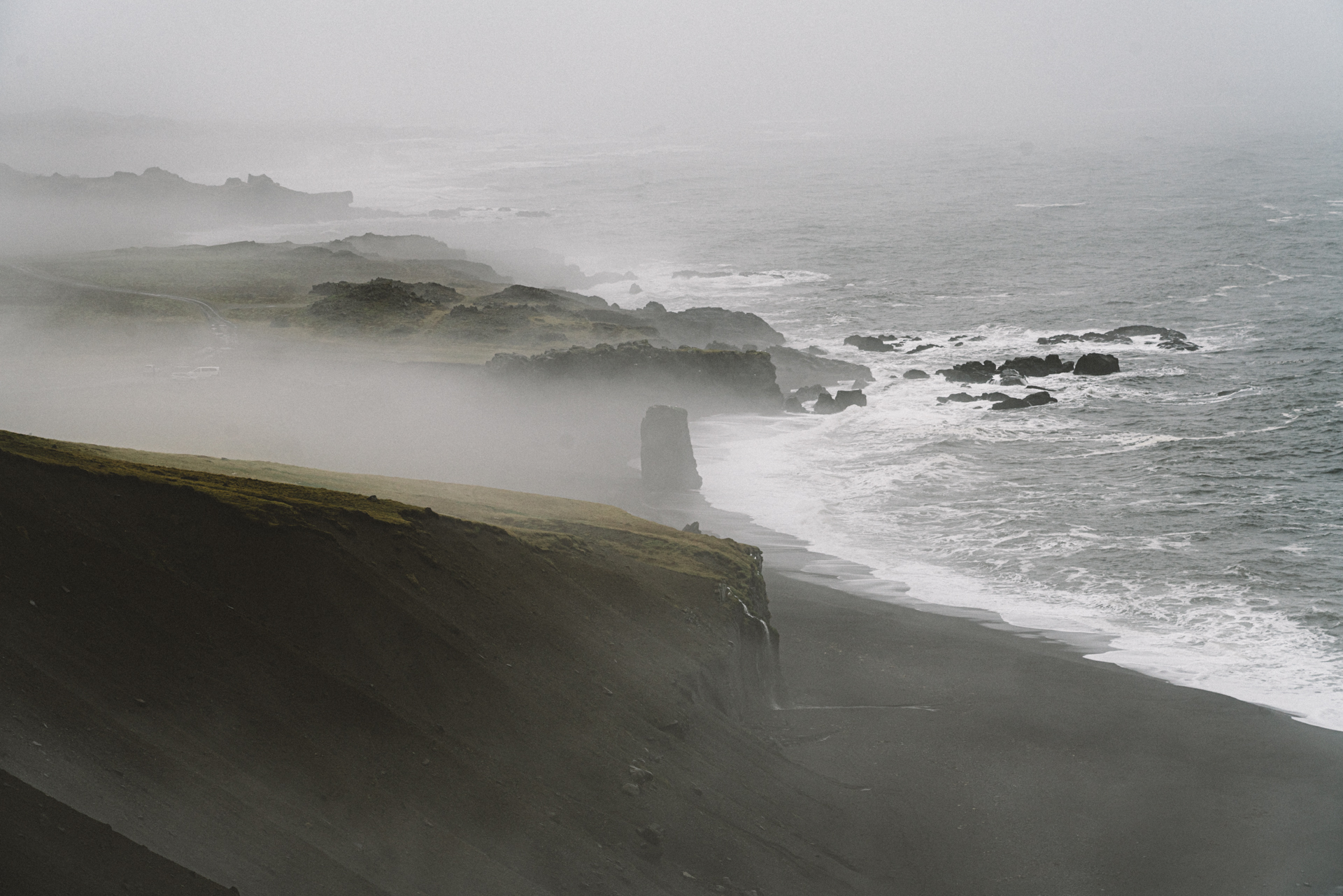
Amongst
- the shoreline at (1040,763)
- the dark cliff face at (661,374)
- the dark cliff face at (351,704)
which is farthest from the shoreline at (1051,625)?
the dark cliff face at (661,374)

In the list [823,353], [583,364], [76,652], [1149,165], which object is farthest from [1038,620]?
[1149,165]

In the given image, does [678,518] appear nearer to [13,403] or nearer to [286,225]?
[13,403]

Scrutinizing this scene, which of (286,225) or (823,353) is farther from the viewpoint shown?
(286,225)

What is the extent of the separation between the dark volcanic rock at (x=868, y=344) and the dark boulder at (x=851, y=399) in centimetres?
1359

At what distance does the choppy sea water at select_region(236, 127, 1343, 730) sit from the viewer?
1133 inches

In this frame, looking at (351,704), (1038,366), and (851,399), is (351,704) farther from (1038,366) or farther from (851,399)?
(1038,366)

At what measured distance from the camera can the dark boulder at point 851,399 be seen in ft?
173

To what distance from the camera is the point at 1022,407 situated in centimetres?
5056

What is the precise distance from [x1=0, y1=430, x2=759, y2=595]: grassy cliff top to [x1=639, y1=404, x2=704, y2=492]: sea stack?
10.4 meters

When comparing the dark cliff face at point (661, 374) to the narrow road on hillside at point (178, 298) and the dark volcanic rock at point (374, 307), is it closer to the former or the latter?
the dark volcanic rock at point (374, 307)

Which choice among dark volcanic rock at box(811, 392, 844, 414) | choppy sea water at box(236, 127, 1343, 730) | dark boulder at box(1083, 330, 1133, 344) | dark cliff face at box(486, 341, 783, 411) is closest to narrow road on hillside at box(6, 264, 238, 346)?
dark cliff face at box(486, 341, 783, 411)

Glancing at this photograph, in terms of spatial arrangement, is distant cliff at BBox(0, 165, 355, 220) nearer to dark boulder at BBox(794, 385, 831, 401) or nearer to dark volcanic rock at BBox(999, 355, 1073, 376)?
dark boulder at BBox(794, 385, 831, 401)

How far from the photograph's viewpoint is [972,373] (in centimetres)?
5641

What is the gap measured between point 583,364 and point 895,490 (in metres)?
17.8
